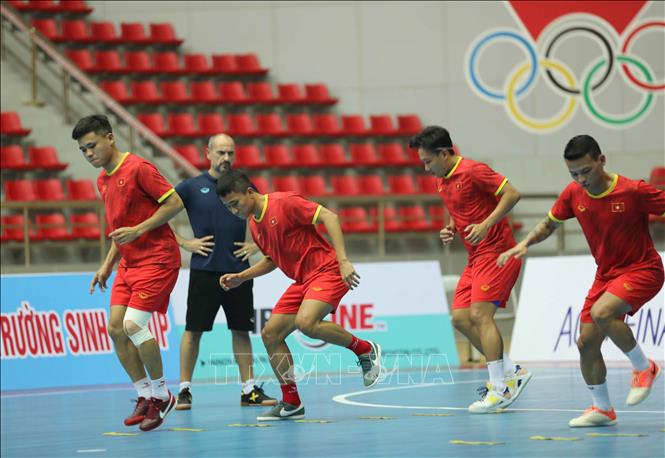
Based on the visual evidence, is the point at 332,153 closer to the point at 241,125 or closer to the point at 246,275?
the point at 241,125

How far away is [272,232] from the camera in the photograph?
832 centimetres

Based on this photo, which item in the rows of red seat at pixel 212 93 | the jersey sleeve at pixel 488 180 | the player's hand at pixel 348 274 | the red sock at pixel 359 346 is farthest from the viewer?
the rows of red seat at pixel 212 93

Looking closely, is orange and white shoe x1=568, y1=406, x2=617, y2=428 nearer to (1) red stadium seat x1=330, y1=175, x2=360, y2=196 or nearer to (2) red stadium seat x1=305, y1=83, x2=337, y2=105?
(1) red stadium seat x1=330, y1=175, x2=360, y2=196

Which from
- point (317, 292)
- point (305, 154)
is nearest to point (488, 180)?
point (317, 292)

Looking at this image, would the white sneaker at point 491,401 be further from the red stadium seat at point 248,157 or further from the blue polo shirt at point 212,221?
the red stadium seat at point 248,157

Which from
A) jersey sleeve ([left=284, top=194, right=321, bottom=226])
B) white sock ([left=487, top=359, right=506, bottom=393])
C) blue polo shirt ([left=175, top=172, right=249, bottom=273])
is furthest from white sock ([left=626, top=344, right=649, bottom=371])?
blue polo shirt ([left=175, top=172, right=249, bottom=273])

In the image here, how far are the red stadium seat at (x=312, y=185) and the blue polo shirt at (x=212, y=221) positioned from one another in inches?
434

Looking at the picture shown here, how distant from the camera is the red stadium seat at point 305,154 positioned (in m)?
21.5

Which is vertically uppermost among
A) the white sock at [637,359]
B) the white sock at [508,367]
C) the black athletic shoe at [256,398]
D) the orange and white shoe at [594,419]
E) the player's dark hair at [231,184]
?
the player's dark hair at [231,184]

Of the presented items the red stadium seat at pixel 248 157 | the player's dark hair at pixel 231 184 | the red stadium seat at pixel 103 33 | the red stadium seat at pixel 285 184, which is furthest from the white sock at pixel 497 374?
the red stadium seat at pixel 103 33

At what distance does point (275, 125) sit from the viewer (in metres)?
21.8

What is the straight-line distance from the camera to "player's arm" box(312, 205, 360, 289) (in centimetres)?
784

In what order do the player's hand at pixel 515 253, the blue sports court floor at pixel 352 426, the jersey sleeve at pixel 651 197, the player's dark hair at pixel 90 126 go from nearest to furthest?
1. the blue sports court floor at pixel 352 426
2. the jersey sleeve at pixel 651 197
3. the player's hand at pixel 515 253
4. the player's dark hair at pixel 90 126

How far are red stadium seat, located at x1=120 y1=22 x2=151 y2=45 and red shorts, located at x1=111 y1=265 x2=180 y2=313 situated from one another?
1445 cm
